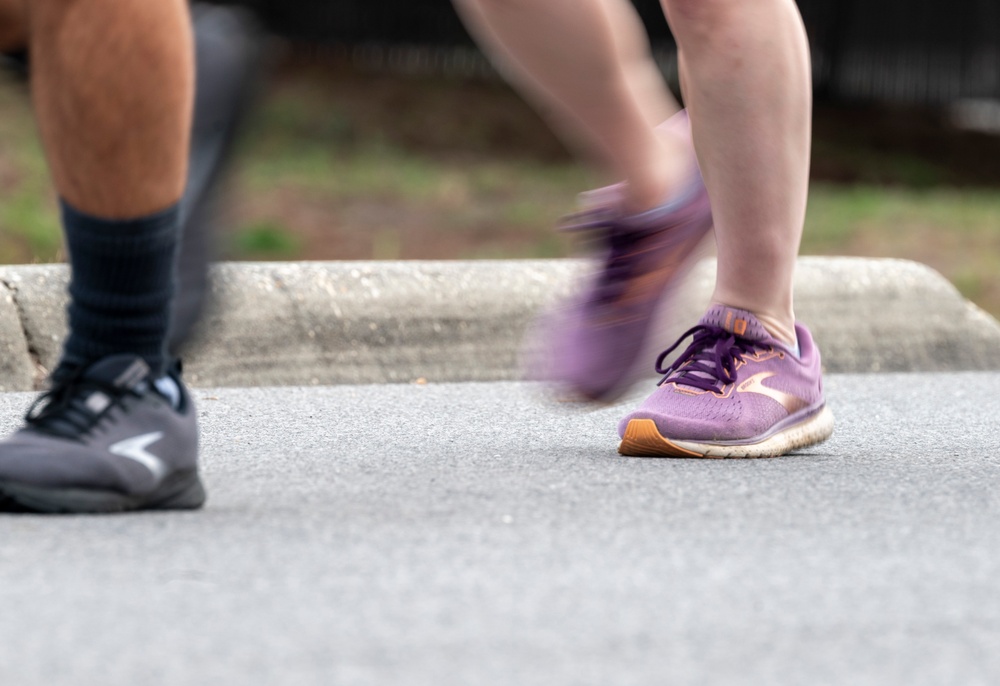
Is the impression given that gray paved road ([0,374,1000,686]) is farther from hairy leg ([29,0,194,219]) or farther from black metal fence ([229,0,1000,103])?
black metal fence ([229,0,1000,103])

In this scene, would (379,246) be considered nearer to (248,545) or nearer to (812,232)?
(812,232)

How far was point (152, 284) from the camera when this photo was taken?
5.01 feet

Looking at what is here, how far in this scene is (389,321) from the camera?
10.2 ft

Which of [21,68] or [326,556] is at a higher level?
[21,68]

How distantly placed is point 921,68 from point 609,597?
13.0 metres

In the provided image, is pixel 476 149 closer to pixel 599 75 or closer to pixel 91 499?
pixel 599 75

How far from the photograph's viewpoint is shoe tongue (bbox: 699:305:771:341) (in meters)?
2.07

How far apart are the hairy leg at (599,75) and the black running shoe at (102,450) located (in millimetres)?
832

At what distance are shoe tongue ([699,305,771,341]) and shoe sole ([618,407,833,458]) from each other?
145 millimetres

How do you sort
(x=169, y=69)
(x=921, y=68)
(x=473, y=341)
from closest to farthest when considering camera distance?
(x=169, y=69)
(x=473, y=341)
(x=921, y=68)

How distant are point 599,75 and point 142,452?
3.03 feet

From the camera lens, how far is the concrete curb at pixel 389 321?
2.83m

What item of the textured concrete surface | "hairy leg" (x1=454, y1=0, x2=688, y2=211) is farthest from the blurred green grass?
"hairy leg" (x1=454, y1=0, x2=688, y2=211)

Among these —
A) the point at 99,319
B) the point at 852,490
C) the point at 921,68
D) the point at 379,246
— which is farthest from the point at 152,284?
the point at 921,68
